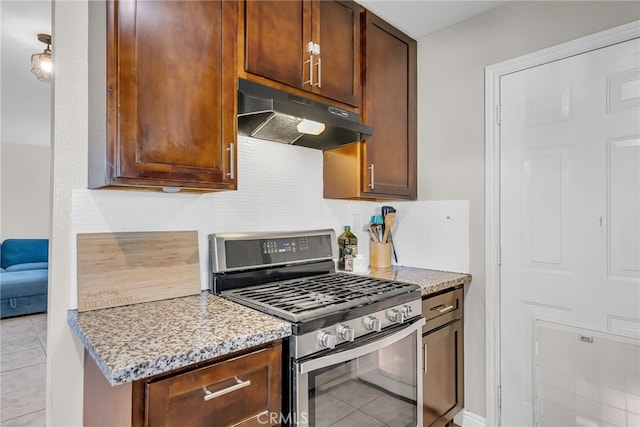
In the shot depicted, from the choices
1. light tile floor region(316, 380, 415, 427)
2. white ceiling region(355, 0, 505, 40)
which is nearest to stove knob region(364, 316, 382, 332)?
light tile floor region(316, 380, 415, 427)

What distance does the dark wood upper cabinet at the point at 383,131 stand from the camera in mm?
1930

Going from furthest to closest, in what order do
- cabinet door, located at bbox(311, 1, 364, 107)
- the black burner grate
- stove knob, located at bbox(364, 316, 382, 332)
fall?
cabinet door, located at bbox(311, 1, 364, 107) < stove knob, located at bbox(364, 316, 382, 332) < the black burner grate

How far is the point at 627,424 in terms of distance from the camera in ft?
4.92

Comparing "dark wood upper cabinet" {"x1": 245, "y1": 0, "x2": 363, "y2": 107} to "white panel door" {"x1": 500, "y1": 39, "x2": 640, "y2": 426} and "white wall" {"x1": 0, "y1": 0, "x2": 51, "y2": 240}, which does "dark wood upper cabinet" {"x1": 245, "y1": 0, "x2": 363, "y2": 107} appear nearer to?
"white panel door" {"x1": 500, "y1": 39, "x2": 640, "y2": 426}

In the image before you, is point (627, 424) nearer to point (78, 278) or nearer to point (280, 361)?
point (280, 361)

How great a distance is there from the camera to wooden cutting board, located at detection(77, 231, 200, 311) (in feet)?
4.05

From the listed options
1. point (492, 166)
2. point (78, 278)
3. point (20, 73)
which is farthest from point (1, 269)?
point (492, 166)

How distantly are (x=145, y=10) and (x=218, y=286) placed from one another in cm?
107

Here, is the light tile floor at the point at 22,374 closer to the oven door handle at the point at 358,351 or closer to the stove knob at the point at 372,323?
the oven door handle at the point at 358,351

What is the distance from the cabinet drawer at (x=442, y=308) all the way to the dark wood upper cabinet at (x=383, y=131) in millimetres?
640

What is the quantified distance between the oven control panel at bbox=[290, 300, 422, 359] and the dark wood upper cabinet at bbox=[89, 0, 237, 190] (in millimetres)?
636

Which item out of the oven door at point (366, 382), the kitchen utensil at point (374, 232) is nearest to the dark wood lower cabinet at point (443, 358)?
the oven door at point (366, 382)

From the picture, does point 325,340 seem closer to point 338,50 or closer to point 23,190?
point 338,50

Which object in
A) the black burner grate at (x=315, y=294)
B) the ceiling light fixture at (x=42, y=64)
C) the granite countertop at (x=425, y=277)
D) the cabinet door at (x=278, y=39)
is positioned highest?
the ceiling light fixture at (x=42, y=64)
